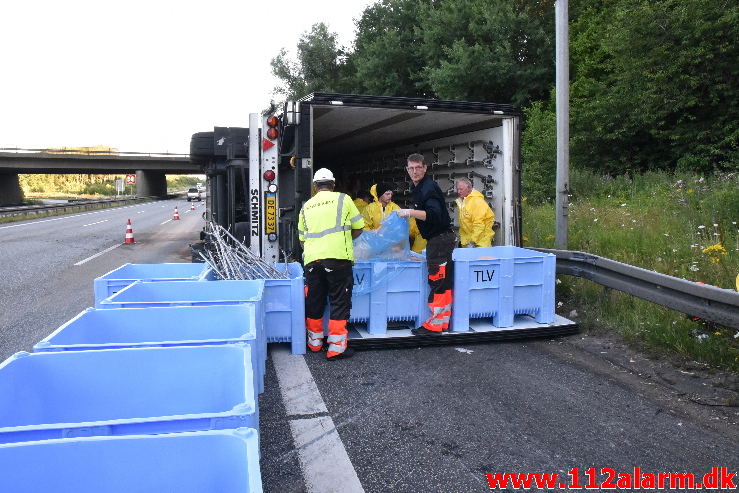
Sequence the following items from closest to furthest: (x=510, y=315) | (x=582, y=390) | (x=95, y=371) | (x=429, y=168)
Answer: (x=95, y=371), (x=582, y=390), (x=510, y=315), (x=429, y=168)

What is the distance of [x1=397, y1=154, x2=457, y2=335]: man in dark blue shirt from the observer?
614 centimetres

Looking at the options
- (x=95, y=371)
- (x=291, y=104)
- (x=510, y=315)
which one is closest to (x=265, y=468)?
(x=95, y=371)

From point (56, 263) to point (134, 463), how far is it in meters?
12.8

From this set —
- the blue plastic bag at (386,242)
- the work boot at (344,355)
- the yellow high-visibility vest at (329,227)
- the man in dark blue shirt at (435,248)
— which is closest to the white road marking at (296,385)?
the work boot at (344,355)

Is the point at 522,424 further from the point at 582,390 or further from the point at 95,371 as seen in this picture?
the point at 95,371

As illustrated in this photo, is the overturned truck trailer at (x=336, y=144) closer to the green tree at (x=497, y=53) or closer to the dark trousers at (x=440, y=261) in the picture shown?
the dark trousers at (x=440, y=261)

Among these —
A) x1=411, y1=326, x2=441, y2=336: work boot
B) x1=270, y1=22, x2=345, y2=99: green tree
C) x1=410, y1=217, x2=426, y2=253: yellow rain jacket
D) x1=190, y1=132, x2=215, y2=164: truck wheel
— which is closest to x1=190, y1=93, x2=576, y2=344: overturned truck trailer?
x1=190, y1=132, x2=215, y2=164: truck wheel

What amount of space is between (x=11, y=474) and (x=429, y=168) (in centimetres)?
983

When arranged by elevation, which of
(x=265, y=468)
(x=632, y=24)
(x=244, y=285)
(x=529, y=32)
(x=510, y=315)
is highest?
(x=529, y=32)

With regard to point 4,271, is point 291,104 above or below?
above

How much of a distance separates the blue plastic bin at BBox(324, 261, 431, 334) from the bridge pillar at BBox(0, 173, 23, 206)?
169ft

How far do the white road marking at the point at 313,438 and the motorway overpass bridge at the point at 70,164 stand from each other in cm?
3989

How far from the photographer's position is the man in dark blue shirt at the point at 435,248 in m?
6.14

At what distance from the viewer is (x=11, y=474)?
73.4 inches
